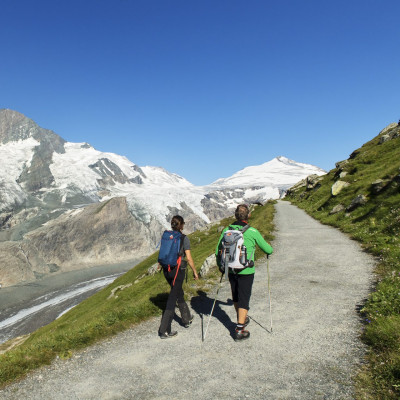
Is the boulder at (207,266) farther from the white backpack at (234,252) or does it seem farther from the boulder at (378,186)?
the boulder at (378,186)

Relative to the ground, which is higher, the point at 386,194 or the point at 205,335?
the point at 386,194

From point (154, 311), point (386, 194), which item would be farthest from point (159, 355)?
point (386, 194)

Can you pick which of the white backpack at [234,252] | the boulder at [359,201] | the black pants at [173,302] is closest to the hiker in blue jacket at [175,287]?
the black pants at [173,302]

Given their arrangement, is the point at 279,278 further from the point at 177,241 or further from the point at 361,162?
the point at 361,162

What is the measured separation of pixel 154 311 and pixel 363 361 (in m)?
7.74

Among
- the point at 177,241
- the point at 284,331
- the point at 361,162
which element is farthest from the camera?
the point at 361,162

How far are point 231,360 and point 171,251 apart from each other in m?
3.81

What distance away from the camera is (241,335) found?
342 inches

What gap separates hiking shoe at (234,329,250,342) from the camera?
341 inches

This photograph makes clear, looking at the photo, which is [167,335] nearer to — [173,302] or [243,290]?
[173,302]

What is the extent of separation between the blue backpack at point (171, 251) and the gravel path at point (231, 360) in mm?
2534

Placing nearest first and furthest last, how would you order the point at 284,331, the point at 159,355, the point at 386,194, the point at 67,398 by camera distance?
the point at 67,398 → the point at 159,355 → the point at 284,331 → the point at 386,194

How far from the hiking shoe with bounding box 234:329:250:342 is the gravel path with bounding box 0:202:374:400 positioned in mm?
169

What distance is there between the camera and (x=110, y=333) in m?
10.1
